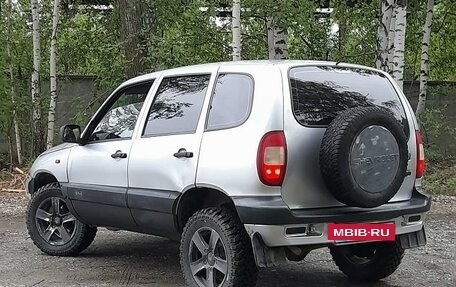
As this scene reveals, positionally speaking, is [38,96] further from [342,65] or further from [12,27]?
[342,65]

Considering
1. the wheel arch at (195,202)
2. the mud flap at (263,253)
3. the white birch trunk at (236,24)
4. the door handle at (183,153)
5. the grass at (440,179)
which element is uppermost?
the white birch trunk at (236,24)

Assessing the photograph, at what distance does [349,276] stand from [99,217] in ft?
7.65

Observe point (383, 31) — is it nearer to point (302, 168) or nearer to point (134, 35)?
point (134, 35)

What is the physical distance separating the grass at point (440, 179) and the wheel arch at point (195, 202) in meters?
6.73

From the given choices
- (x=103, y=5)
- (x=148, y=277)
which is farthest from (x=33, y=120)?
(x=148, y=277)

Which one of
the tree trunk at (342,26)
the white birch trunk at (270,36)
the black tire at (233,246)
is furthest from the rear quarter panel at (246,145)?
the tree trunk at (342,26)

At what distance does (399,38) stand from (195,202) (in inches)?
240

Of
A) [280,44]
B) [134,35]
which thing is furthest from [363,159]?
[280,44]

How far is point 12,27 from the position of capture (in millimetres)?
13930

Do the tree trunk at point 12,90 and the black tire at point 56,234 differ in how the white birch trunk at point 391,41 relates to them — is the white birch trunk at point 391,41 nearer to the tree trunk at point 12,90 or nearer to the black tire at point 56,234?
the black tire at point 56,234

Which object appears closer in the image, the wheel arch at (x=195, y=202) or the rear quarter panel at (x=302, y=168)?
the rear quarter panel at (x=302, y=168)

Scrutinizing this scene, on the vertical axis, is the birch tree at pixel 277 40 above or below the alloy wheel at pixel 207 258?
above

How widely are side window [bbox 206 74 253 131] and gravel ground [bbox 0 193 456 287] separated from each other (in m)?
1.58

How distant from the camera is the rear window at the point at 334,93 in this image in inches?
178
